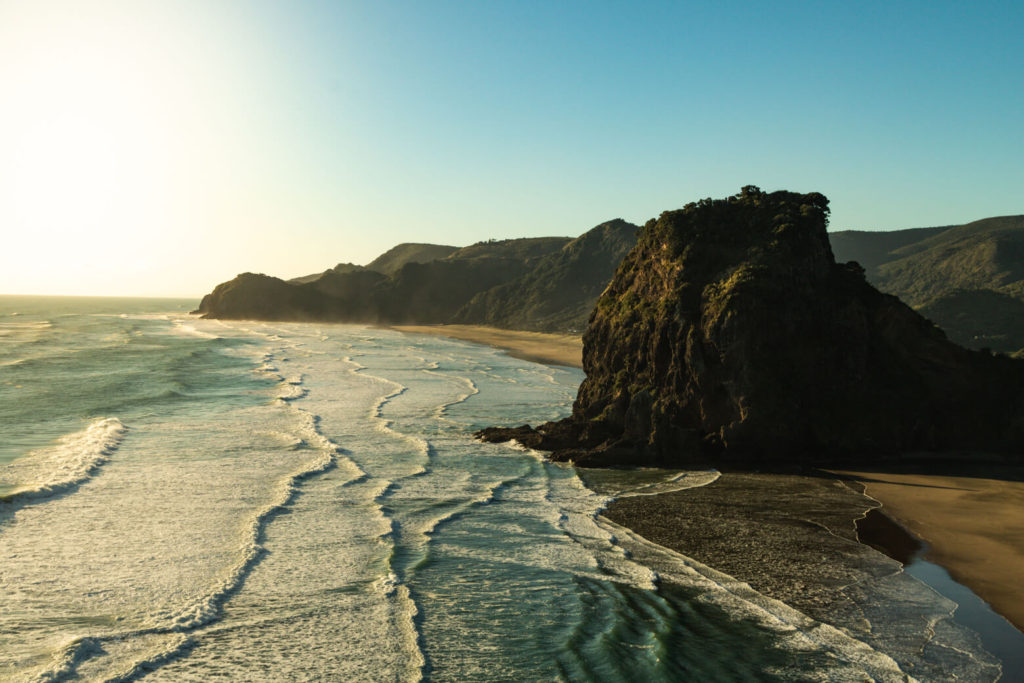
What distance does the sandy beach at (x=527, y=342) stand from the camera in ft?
228

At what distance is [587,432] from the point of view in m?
26.5

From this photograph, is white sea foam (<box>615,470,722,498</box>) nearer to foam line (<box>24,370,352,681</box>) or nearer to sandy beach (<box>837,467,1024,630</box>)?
sandy beach (<box>837,467,1024,630</box>)

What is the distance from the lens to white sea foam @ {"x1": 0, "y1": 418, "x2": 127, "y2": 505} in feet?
64.3

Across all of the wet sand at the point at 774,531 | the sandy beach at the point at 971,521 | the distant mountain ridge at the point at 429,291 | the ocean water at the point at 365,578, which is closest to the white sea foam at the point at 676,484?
the ocean water at the point at 365,578

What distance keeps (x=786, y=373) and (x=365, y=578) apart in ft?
53.3

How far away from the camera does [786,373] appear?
23953mm

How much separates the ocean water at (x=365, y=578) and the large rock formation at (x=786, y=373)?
287 cm

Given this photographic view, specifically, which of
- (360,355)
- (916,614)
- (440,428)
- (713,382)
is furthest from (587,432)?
(360,355)

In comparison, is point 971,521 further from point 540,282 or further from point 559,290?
point 540,282

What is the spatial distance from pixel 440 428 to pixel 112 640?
788 inches

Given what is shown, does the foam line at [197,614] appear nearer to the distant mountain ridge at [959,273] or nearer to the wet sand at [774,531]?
the wet sand at [774,531]

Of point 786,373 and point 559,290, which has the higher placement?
point 559,290

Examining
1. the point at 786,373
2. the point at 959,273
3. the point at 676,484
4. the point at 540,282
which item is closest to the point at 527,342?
the point at 540,282

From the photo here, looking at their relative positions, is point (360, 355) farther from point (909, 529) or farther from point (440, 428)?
point (909, 529)
